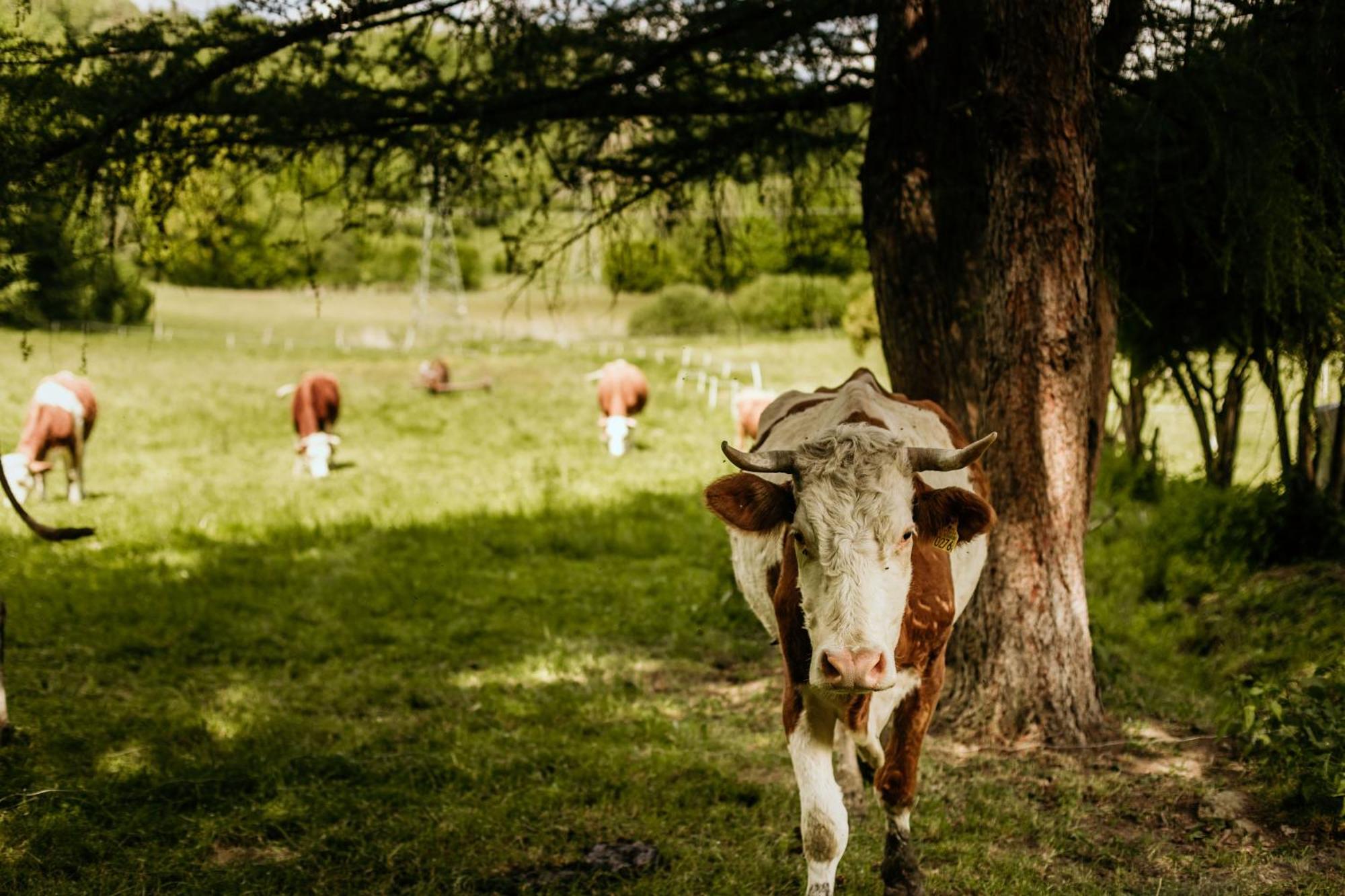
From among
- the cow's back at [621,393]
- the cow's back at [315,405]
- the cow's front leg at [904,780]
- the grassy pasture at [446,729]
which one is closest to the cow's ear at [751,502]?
the cow's front leg at [904,780]

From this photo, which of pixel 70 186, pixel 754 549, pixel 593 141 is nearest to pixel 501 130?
pixel 593 141

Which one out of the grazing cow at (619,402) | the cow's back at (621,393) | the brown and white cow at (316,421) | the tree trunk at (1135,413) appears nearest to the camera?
the tree trunk at (1135,413)

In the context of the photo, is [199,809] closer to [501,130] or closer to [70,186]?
[70,186]

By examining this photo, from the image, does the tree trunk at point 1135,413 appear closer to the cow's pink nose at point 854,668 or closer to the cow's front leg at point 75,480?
the cow's pink nose at point 854,668

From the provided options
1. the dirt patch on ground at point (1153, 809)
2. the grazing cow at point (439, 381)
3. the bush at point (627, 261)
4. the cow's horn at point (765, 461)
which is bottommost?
the dirt patch on ground at point (1153, 809)

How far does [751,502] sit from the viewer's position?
3453 mm

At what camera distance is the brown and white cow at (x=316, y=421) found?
15328 mm

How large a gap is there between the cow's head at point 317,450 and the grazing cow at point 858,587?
1233 cm

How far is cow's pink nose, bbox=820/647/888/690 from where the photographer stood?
296 centimetres

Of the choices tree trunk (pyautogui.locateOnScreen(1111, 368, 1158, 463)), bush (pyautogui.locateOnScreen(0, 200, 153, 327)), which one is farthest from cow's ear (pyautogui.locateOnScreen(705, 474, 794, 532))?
tree trunk (pyautogui.locateOnScreen(1111, 368, 1158, 463))

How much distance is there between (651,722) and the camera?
580cm

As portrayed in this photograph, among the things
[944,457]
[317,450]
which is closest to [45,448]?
[317,450]

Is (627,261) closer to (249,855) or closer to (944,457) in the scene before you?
(944,457)

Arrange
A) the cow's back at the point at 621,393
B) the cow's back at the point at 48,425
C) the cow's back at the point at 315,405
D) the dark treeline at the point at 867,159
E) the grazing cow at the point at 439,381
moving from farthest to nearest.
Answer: the grazing cow at the point at 439,381, the cow's back at the point at 621,393, the cow's back at the point at 315,405, the cow's back at the point at 48,425, the dark treeline at the point at 867,159
